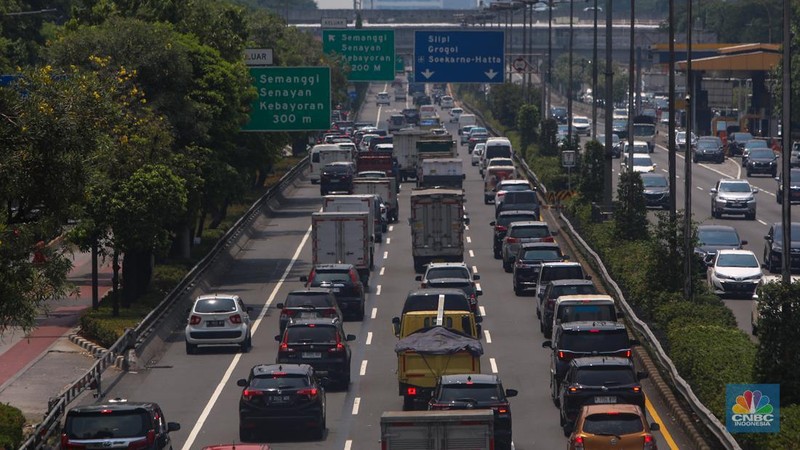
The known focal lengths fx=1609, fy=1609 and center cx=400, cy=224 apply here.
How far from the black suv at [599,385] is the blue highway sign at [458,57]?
48437 mm

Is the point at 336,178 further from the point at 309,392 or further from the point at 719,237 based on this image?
the point at 309,392

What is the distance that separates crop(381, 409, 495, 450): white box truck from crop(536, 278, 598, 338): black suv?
54.2 feet

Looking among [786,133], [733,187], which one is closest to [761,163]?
[733,187]

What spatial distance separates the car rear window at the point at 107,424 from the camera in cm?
2612

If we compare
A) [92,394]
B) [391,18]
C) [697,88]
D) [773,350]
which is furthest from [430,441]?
[391,18]

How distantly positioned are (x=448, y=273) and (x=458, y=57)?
3313 cm

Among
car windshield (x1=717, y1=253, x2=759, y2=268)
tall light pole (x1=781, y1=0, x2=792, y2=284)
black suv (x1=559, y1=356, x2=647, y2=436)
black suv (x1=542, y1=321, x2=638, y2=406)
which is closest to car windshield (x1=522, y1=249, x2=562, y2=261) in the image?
car windshield (x1=717, y1=253, x2=759, y2=268)

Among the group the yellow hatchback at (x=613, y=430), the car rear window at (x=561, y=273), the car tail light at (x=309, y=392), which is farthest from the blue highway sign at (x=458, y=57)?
the yellow hatchback at (x=613, y=430)

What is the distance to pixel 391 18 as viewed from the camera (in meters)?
195

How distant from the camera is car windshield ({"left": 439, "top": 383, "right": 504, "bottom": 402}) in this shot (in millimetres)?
28047

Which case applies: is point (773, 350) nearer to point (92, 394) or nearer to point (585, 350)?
point (585, 350)

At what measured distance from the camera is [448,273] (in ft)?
151

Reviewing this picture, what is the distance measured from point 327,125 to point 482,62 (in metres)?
21.6

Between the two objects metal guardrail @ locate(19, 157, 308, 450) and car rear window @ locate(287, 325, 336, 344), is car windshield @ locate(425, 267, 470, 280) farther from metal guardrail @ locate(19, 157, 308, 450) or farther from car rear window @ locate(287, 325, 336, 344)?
car rear window @ locate(287, 325, 336, 344)
